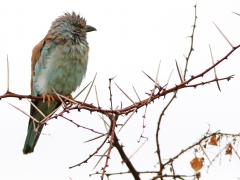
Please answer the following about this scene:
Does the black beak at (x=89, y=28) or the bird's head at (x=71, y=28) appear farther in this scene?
the black beak at (x=89, y=28)

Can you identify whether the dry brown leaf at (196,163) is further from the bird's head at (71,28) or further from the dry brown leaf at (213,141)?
the bird's head at (71,28)

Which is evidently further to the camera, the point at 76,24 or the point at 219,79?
the point at 76,24

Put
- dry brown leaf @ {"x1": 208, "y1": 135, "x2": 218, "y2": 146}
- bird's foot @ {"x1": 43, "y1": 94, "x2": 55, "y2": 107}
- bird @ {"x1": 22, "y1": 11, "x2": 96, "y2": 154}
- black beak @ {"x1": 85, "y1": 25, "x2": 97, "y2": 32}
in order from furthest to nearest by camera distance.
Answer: black beak @ {"x1": 85, "y1": 25, "x2": 97, "y2": 32}
bird @ {"x1": 22, "y1": 11, "x2": 96, "y2": 154}
bird's foot @ {"x1": 43, "y1": 94, "x2": 55, "y2": 107}
dry brown leaf @ {"x1": 208, "y1": 135, "x2": 218, "y2": 146}

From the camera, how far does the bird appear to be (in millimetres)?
5035

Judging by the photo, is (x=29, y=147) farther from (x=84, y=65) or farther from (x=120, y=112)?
(x=120, y=112)

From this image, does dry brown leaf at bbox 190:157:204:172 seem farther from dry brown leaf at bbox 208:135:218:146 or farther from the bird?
the bird

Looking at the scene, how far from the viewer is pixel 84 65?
5.23 meters

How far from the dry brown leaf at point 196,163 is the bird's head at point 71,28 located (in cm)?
323

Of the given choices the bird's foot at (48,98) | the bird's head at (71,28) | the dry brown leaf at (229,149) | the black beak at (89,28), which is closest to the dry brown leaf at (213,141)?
the dry brown leaf at (229,149)

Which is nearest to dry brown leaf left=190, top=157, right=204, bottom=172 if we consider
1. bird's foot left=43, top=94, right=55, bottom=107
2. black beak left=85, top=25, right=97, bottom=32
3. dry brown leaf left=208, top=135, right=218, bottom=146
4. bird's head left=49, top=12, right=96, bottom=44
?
dry brown leaf left=208, top=135, right=218, bottom=146

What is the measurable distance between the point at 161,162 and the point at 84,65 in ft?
10.3

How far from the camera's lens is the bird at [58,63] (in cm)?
504

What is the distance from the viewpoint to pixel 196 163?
90.6 inches

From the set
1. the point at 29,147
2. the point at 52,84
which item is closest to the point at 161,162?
the point at 52,84
